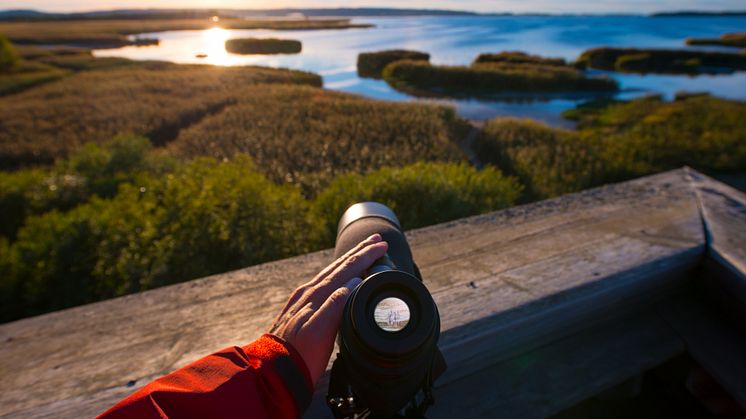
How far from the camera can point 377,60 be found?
33.5m

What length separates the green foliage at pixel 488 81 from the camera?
2501cm

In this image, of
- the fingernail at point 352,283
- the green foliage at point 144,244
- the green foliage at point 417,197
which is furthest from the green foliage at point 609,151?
the fingernail at point 352,283

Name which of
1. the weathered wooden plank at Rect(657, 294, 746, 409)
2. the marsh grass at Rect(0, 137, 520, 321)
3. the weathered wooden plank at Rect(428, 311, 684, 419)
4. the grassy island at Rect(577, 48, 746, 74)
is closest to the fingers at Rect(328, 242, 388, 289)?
the weathered wooden plank at Rect(428, 311, 684, 419)

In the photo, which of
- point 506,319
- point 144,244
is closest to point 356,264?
point 506,319

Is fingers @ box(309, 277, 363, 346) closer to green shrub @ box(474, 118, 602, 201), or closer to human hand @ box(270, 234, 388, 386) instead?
human hand @ box(270, 234, 388, 386)

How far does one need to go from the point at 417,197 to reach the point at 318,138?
5.05 metres

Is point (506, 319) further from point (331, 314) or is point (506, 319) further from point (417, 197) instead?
point (417, 197)

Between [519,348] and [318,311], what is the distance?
80 cm

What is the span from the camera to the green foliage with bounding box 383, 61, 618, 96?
25.0 m

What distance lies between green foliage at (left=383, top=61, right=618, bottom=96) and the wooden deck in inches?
952

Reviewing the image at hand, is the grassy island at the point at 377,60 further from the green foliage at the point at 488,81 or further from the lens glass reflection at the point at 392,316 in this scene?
the lens glass reflection at the point at 392,316

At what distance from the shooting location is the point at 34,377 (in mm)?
1160

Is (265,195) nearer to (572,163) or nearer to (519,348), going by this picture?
(519,348)

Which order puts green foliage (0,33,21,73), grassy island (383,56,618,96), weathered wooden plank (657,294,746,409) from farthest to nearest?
green foliage (0,33,21,73) < grassy island (383,56,618,96) < weathered wooden plank (657,294,746,409)
